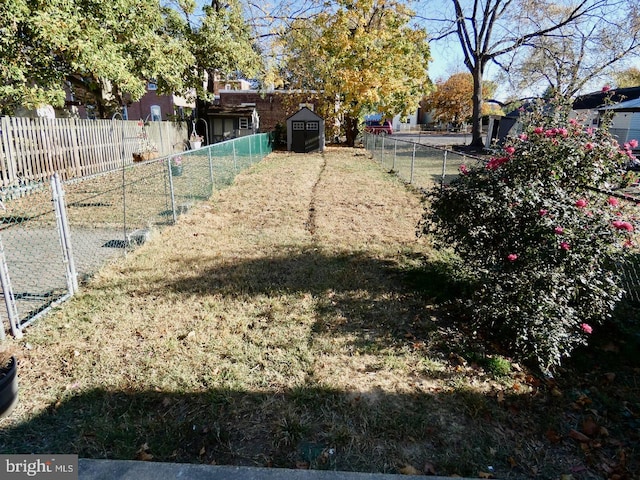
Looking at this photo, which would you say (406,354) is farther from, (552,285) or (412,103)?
(412,103)

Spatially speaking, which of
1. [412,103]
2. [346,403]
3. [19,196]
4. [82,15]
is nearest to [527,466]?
[346,403]

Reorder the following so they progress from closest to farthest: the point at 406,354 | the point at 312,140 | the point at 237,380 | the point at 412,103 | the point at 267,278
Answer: the point at 237,380 < the point at 406,354 < the point at 267,278 < the point at 312,140 < the point at 412,103

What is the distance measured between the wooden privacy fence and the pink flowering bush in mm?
8204

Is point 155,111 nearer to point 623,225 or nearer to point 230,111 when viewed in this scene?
point 230,111

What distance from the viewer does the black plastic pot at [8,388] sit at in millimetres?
2594

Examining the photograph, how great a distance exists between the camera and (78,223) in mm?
7172

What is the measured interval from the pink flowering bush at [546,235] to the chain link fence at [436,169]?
0.93 feet

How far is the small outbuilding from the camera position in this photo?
23406mm

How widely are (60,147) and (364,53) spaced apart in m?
16.9

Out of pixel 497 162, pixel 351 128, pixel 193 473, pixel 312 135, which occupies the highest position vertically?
pixel 351 128

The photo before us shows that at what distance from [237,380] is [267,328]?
805mm

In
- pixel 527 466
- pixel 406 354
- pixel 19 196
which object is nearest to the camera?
pixel 527 466

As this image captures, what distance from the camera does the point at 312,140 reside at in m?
23.5

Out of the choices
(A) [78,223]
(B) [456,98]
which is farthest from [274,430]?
(B) [456,98]
